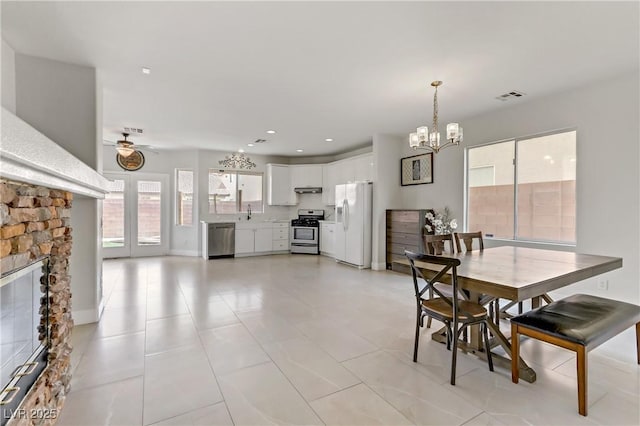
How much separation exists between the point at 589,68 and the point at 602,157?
41.6 inches

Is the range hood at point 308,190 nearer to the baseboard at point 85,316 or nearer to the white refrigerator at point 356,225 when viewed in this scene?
the white refrigerator at point 356,225

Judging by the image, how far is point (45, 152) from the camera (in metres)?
1.19

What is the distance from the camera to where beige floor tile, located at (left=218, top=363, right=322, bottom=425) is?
5.74ft

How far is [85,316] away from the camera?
3189mm

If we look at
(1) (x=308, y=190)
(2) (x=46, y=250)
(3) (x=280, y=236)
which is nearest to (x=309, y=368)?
(2) (x=46, y=250)

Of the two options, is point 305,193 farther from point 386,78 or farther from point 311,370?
point 311,370

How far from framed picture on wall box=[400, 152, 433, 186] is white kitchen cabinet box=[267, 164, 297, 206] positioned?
3.26 metres

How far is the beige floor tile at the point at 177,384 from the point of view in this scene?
6.03 feet

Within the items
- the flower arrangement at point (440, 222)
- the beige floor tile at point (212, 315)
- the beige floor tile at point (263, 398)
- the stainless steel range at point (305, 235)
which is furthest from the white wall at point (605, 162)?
the stainless steel range at point (305, 235)

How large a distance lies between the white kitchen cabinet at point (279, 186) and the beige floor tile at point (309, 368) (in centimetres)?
564

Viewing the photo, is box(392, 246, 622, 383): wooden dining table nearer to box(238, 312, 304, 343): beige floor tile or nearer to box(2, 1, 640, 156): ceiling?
box(238, 312, 304, 343): beige floor tile

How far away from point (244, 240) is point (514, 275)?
6.25 metres

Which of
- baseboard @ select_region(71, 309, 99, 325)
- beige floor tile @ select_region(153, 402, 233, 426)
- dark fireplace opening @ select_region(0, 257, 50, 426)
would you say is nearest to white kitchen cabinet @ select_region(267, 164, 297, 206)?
baseboard @ select_region(71, 309, 99, 325)

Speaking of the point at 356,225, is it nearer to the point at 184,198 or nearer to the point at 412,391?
the point at 412,391
